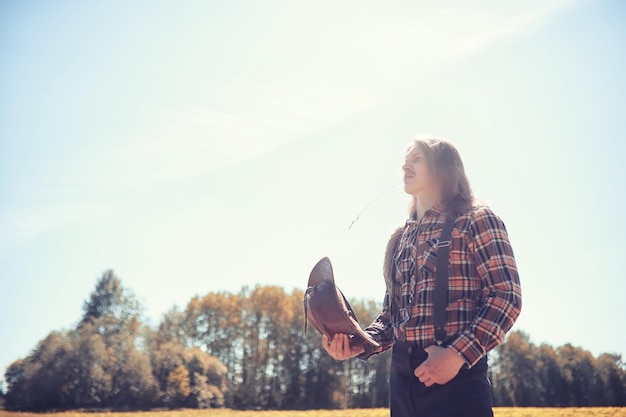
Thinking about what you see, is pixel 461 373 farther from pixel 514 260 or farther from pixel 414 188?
pixel 414 188

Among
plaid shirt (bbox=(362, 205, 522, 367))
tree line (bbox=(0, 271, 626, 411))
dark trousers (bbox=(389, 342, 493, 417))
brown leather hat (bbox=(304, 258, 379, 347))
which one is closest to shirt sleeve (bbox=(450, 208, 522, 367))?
plaid shirt (bbox=(362, 205, 522, 367))

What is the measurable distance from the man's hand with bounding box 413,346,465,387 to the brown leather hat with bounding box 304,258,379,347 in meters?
0.68

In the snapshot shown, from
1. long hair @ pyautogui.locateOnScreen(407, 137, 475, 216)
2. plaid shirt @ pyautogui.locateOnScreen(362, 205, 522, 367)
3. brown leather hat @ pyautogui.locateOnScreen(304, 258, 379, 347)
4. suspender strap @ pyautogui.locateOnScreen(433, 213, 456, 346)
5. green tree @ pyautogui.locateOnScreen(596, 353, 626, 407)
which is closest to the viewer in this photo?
plaid shirt @ pyautogui.locateOnScreen(362, 205, 522, 367)

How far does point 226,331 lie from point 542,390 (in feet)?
143

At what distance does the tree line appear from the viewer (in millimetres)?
45594

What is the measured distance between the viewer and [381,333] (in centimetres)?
362

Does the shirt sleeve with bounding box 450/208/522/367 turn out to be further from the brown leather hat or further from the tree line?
the tree line

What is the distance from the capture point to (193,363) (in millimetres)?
52375

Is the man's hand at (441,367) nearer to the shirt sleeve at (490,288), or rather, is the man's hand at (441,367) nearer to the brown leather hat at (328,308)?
the shirt sleeve at (490,288)

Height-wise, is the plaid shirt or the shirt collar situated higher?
the shirt collar

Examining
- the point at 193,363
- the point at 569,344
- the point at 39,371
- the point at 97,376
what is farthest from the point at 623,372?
the point at 39,371

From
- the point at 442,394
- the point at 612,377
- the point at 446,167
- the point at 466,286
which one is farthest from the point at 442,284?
the point at 612,377

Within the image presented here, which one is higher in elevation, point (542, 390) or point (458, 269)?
point (458, 269)

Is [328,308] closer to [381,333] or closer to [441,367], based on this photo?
[381,333]
